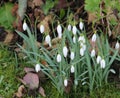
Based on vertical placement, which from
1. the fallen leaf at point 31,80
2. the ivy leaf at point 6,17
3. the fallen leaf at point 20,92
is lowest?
the fallen leaf at point 20,92

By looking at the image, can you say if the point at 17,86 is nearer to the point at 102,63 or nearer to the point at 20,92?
the point at 20,92

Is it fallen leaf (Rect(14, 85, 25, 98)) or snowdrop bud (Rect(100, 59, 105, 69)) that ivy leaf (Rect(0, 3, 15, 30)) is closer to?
fallen leaf (Rect(14, 85, 25, 98))

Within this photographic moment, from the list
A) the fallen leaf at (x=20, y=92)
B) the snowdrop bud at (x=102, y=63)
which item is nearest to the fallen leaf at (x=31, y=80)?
the fallen leaf at (x=20, y=92)

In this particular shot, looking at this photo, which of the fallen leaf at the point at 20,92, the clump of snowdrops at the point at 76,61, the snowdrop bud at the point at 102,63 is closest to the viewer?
the snowdrop bud at the point at 102,63

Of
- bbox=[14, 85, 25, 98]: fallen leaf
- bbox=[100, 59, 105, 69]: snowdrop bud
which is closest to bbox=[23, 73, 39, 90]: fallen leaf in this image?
bbox=[14, 85, 25, 98]: fallen leaf

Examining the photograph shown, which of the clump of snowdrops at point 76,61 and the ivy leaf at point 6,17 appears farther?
the ivy leaf at point 6,17

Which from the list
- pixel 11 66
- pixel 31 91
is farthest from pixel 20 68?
pixel 31 91

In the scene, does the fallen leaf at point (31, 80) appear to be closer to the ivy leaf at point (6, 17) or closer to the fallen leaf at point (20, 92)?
the fallen leaf at point (20, 92)
